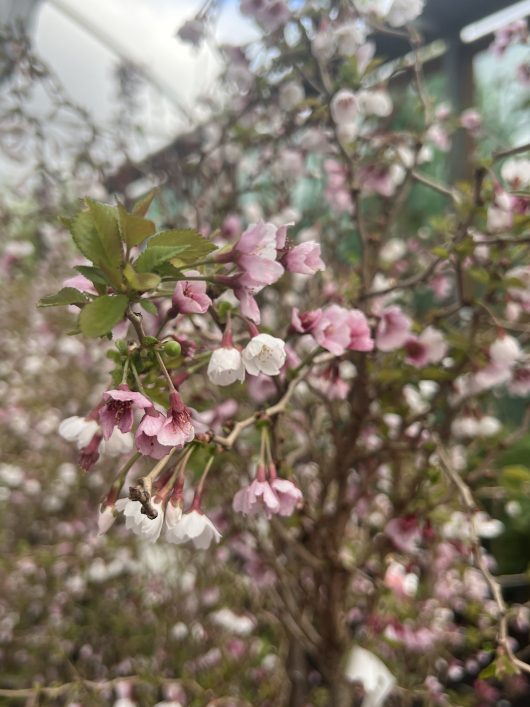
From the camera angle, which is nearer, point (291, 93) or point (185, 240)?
point (185, 240)

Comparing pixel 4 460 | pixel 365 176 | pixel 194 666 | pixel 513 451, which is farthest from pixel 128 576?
pixel 365 176

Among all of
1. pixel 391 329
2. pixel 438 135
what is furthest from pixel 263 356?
pixel 438 135

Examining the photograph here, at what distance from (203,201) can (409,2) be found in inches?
26.3

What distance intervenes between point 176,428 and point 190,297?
0.11 meters

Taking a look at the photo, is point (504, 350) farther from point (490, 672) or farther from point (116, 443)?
point (116, 443)

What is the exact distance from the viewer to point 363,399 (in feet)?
3.10

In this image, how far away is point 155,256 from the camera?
1.35 ft

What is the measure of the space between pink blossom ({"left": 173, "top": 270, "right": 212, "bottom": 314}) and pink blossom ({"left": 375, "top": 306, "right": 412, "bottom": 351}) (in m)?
0.36

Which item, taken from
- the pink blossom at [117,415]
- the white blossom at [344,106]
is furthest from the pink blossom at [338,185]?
the pink blossom at [117,415]

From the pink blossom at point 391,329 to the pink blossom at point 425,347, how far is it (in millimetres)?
65

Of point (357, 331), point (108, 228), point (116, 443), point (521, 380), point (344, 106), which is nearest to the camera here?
point (108, 228)

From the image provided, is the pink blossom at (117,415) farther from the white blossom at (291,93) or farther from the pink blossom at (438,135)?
the pink blossom at (438,135)

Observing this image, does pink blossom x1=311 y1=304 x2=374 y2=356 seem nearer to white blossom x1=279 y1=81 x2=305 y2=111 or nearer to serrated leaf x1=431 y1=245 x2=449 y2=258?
serrated leaf x1=431 y1=245 x2=449 y2=258

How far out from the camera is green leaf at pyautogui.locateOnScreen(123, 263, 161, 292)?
0.41m
